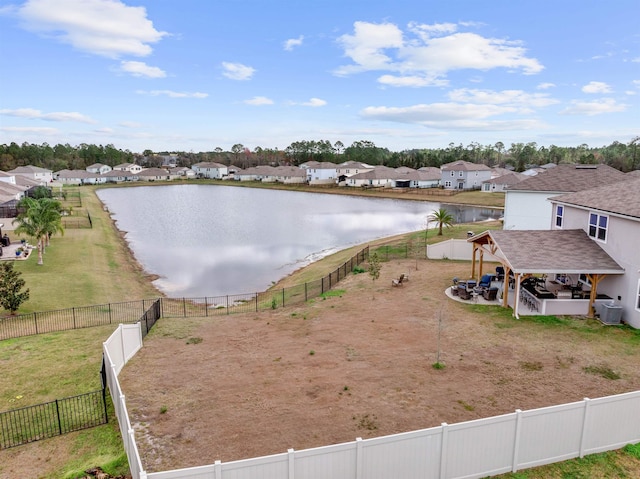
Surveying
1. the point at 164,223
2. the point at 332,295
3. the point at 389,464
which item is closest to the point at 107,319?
the point at 332,295

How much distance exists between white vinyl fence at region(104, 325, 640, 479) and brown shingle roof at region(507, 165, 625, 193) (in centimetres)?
2860

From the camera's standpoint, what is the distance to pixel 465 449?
29.9ft

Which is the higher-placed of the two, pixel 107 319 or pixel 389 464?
pixel 389 464

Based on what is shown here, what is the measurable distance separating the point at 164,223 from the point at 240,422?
56.4 m

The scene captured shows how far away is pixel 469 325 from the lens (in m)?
19.5

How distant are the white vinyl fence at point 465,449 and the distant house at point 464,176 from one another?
9891cm

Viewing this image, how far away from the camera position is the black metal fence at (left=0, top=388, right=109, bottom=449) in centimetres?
1188

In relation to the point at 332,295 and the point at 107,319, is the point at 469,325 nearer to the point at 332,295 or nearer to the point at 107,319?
the point at 332,295

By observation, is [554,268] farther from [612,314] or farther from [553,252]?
[612,314]

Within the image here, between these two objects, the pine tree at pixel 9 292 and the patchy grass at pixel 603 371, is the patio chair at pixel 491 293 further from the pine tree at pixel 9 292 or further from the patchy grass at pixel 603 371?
the pine tree at pixel 9 292

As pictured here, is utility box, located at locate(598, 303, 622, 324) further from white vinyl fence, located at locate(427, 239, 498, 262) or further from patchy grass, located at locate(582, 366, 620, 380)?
white vinyl fence, located at locate(427, 239, 498, 262)

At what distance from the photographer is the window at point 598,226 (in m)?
21.7

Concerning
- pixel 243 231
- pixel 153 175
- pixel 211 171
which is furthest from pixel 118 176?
pixel 243 231

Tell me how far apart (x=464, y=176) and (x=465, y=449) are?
10220 centimetres
